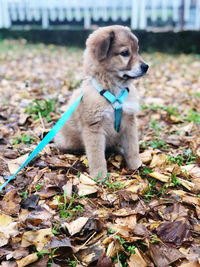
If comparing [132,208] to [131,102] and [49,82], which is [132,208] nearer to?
[131,102]

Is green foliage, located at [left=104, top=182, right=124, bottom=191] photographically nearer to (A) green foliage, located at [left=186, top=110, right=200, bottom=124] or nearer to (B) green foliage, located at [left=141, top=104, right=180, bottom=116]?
(A) green foliage, located at [left=186, top=110, right=200, bottom=124]

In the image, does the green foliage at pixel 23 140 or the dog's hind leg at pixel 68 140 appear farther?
the green foliage at pixel 23 140

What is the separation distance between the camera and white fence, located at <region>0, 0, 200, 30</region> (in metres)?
11.9

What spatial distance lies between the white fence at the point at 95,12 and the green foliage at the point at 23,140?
9.67 m

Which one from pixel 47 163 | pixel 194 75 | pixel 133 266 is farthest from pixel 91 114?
A: pixel 194 75

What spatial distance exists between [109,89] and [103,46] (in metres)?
0.42

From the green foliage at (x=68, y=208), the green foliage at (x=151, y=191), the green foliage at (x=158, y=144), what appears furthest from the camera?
the green foliage at (x=158, y=144)

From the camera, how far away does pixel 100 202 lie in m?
2.49

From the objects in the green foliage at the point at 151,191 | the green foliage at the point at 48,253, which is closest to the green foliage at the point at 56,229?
the green foliage at the point at 48,253

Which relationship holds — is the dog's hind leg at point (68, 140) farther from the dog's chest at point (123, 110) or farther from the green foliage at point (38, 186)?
the green foliage at point (38, 186)

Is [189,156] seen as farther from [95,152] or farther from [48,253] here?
[48,253]

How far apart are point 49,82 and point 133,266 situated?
5.26 metres

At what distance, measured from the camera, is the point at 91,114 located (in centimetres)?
288

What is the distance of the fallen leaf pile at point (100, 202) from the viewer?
1.99 m
